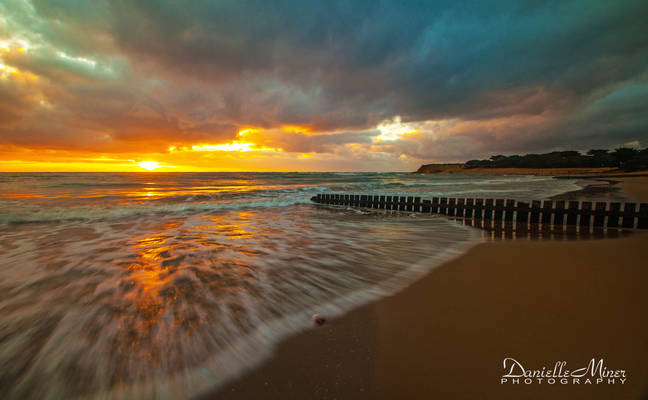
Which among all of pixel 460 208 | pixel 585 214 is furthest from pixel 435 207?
pixel 585 214

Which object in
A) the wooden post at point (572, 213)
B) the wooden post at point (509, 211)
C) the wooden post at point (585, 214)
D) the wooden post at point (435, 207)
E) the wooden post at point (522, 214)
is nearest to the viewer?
the wooden post at point (585, 214)

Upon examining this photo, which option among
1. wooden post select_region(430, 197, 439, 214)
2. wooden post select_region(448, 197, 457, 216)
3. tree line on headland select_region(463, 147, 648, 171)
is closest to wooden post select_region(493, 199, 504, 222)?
wooden post select_region(448, 197, 457, 216)

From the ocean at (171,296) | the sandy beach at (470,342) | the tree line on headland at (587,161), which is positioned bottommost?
the ocean at (171,296)

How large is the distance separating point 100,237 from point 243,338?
7201 mm

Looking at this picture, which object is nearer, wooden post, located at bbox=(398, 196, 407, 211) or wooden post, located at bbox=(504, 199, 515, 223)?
wooden post, located at bbox=(504, 199, 515, 223)

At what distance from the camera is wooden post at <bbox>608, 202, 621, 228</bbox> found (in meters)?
7.64

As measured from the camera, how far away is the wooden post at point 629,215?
7.41 metres

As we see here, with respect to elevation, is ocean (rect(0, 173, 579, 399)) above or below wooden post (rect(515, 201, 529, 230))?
below

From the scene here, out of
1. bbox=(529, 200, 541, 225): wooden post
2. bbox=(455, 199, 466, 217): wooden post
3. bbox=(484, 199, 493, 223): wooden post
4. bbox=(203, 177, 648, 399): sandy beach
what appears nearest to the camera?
bbox=(203, 177, 648, 399): sandy beach

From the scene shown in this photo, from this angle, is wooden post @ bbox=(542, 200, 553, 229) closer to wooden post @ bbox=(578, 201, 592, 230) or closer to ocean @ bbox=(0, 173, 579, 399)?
wooden post @ bbox=(578, 201, 592, 230)

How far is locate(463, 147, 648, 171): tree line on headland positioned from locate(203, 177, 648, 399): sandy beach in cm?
7734

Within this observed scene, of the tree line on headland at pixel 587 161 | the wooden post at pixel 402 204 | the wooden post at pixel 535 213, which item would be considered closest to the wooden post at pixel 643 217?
the wooden post at pixel 535 213

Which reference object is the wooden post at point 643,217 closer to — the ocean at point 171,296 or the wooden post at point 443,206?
the ocean at point 171,296

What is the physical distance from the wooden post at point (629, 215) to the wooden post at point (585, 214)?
71 centimetres
